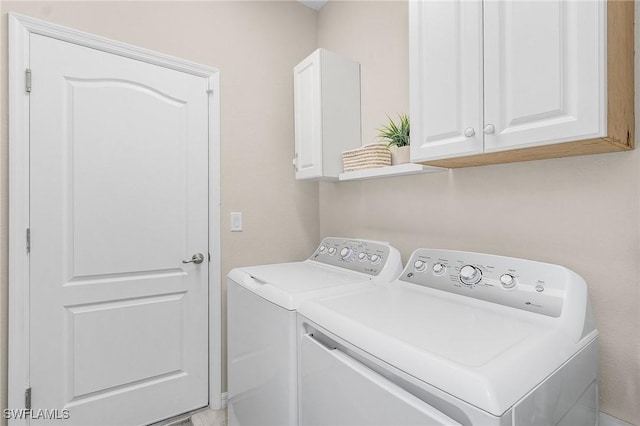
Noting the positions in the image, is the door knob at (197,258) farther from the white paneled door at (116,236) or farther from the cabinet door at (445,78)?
the cabinet door at (445,78)

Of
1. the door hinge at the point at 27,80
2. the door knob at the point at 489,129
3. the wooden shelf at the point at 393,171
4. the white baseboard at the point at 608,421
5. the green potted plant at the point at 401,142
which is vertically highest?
the door hinge at the point at 27,80

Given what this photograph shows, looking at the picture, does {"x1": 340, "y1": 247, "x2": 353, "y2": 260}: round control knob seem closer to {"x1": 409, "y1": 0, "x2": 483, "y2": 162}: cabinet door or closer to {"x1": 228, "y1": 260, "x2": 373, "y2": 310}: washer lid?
{"x1": 228, "y1": 260, "x2": 373, "y2": 310}: washer lid

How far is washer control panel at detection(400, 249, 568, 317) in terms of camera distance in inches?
40.1

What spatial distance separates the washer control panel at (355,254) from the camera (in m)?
1.62

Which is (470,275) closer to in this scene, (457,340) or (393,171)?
(457,340)

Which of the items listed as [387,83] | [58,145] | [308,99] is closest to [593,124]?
[387,83]

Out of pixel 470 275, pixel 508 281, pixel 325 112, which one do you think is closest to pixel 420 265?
pixel 470 275

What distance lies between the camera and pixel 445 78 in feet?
3.81

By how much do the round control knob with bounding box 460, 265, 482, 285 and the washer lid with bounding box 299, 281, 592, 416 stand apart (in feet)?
0.24

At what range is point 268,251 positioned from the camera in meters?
2.19

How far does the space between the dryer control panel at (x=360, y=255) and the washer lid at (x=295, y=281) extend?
1.9 inches

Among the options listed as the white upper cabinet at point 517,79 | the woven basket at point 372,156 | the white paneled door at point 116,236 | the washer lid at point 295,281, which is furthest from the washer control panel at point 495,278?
the white paneled door at point 116,236

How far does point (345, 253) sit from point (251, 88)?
1.23 meters

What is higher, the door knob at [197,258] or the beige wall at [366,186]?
the beige wall at [366,186]
